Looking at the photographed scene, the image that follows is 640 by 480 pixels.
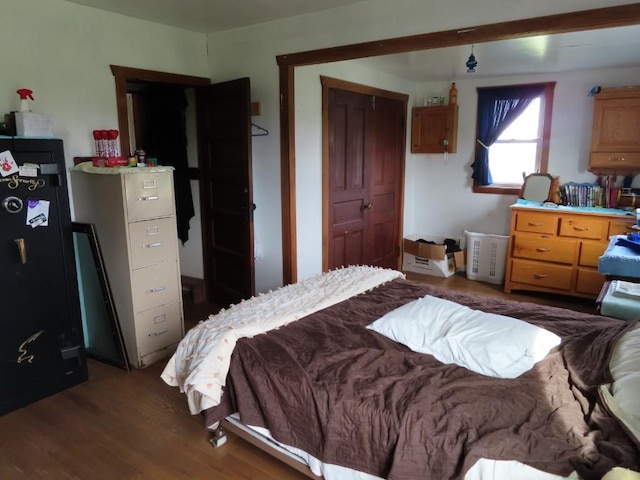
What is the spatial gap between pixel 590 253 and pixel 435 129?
2156 millimetres

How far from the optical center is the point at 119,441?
2.26 meters

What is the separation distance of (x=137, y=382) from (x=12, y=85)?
77.0 inches

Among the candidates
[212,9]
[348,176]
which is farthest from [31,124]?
[348,176]

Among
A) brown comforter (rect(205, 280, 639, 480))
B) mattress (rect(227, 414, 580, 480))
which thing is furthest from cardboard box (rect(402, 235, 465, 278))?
mattress (rect(227, 414, 580, 480))

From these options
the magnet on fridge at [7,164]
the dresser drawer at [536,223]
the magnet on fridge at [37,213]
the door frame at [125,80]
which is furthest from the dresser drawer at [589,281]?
the magnet on fridge at [7,164]

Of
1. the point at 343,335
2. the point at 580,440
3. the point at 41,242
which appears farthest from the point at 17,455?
the point at 580,440

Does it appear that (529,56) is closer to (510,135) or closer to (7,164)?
(510,135)

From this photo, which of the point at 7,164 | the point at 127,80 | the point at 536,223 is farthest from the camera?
the point at 536,223

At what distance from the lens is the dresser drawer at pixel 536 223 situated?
4.30 m

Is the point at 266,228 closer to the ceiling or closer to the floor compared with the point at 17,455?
closer to the ceiling

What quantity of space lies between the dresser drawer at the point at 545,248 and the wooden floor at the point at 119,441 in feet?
11.0

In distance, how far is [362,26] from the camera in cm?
292

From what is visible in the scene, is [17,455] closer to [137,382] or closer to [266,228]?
[137,382]

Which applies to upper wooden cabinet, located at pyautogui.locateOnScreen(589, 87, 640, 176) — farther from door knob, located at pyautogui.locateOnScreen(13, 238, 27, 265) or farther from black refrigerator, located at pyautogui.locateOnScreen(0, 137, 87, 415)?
door knob, located at pyautogui.locateOnScreen(13, 238, 27, 265)
